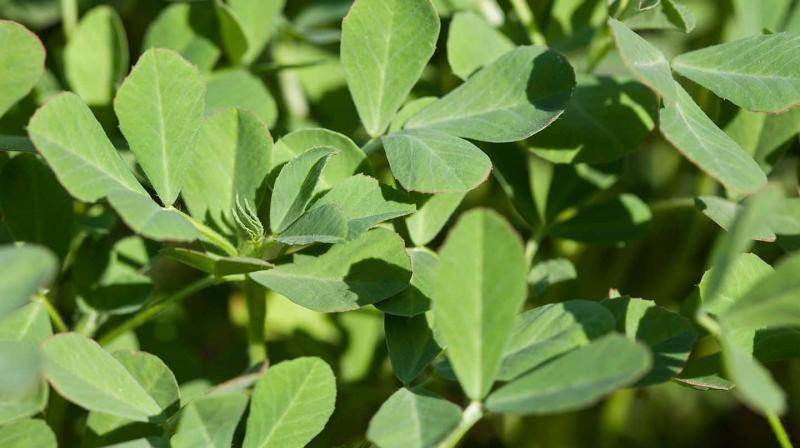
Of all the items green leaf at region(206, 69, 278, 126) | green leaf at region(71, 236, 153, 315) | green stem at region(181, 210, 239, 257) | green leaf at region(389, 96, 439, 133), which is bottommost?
green leaf at region(71, 236, 153, 315)

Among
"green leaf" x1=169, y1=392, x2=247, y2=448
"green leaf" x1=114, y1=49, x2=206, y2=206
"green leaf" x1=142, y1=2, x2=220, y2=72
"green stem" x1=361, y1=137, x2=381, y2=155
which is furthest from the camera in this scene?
"green leaf" x1=142, y1=2, x2=220, y2=72

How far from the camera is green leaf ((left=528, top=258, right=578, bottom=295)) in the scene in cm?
91

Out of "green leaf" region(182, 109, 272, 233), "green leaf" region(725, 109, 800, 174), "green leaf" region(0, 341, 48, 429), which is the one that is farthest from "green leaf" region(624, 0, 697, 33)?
"green leaf" region(0, 341, 48, 429)

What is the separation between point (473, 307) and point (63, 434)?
0.65 m

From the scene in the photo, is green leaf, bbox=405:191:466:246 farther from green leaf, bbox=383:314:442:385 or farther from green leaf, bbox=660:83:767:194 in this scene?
green leaf, bbox=660:83:767:194

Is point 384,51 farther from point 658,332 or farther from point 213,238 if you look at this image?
point 658,332

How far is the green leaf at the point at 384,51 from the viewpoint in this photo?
0.82 meters

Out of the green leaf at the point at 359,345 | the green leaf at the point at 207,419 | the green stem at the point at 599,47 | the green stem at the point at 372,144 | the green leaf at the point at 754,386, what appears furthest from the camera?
the green leaf at the point at 359,345

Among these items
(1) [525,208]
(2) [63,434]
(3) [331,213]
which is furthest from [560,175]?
(2) [63,434]

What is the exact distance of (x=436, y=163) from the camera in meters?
0.77

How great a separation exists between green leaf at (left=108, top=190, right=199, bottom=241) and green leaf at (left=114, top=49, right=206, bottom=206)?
0.08m

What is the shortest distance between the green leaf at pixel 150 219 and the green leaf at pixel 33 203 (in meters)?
0.26

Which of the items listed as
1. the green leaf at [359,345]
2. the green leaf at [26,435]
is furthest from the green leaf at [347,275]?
the green leaf at [359,345]

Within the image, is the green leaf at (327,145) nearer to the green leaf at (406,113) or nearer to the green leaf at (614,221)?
the green leaf at (406,113)
